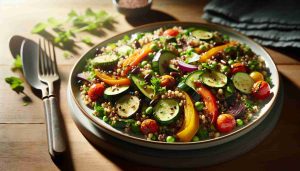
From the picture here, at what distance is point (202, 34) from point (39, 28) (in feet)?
4.31

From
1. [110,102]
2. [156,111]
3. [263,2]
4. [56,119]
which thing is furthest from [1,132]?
[263,2]

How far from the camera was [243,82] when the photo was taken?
2.37m

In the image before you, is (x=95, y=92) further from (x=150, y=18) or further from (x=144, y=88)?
(x=150, y=18)

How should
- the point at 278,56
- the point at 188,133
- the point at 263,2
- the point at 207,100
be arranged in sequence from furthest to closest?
1. the point at 263,2
2. the point at 278,56
3. the point at 207,100
4. the point at 188,133

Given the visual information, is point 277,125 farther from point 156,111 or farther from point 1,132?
point 1,132

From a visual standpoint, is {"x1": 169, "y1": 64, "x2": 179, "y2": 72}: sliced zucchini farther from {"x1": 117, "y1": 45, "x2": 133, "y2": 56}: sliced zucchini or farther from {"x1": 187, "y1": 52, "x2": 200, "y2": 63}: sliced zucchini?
{"x1": 117, "y1": 45, "x2": 133, "y2": 56}: sliced zucchini

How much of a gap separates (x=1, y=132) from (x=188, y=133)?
108 cm

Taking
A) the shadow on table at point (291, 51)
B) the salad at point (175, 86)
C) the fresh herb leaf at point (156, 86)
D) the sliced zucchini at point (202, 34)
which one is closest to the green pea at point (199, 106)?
the salad at point (175, 86)

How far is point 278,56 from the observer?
2.93 m

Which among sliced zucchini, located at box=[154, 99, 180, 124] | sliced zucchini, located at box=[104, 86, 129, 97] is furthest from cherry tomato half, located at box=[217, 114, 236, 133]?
sliced zucchini, located at box=[104, 86, 129, 97]

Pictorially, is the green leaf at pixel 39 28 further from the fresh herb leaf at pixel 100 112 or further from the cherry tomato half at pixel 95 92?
the fresh herb leaf at pixel 100 112

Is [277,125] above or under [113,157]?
above

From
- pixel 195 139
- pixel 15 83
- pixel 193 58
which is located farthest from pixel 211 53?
pixel 15 83

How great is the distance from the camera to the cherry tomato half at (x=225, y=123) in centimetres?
210
